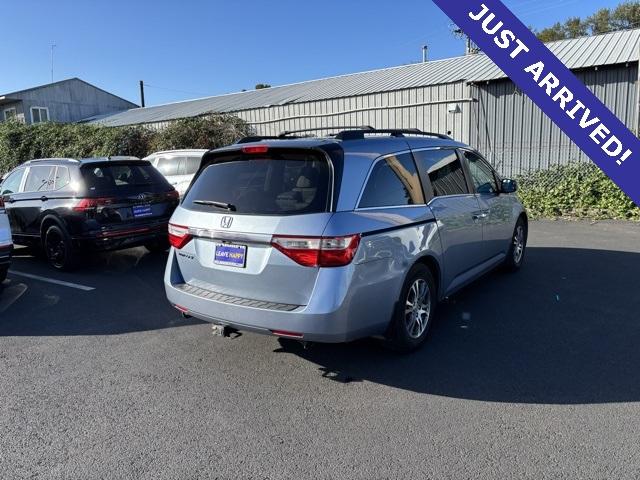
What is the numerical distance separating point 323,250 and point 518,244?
415 cm

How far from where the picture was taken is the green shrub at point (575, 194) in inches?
431

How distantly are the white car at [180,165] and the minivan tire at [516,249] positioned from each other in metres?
7.73

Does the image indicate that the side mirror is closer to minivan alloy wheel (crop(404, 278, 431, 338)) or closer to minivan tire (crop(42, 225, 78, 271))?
minivan alloy wheel (crop(404, 278, 431, 338))

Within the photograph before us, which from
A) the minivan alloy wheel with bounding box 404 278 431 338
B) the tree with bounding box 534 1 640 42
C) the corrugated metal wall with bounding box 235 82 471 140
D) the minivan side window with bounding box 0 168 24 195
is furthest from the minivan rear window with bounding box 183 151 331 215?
the tree with bounding box 534 1 640 42

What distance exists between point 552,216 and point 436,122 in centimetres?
431

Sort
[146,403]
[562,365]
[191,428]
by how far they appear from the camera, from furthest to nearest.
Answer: [562,365] < [146,403] < [191,428]

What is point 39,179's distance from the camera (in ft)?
26.7

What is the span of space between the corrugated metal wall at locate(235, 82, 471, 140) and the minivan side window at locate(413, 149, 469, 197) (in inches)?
357

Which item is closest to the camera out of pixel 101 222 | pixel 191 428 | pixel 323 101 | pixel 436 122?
pixel 191 428

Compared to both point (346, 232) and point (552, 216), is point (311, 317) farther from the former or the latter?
point (552, 216)

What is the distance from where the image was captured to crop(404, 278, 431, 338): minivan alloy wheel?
4.15 m

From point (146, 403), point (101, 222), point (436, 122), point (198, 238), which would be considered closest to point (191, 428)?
point (146, 403)

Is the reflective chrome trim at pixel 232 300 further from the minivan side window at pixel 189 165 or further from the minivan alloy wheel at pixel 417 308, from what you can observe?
the minivan side window at pixel 189 165

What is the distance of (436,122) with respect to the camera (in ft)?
46.7
